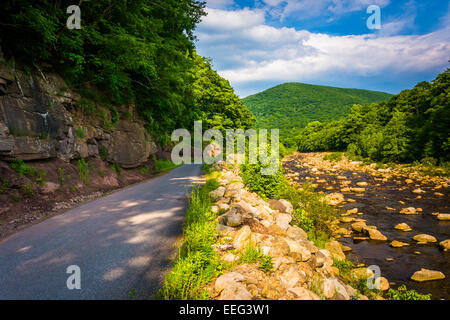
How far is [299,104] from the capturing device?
128 metres

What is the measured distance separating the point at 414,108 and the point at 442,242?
4477cm

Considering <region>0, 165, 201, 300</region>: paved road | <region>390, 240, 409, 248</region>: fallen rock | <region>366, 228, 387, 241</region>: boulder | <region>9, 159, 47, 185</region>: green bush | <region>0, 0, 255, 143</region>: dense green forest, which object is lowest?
<region>390, 240, 409, 248</region>: fallen rock

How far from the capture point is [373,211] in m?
11.1

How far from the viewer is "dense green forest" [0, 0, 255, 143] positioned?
6516mm

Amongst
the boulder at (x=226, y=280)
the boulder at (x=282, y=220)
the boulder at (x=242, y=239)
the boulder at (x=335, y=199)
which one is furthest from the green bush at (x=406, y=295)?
the boulder at (x=335, y=199)

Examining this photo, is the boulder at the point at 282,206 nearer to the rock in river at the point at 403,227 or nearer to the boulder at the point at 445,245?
the rock in river at the point at 403,227

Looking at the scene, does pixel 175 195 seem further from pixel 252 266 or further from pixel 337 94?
pixel 337 94

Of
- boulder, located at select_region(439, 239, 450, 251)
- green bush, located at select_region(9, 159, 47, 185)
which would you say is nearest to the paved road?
green bush, located at select_region(9, 159, 47, 185)

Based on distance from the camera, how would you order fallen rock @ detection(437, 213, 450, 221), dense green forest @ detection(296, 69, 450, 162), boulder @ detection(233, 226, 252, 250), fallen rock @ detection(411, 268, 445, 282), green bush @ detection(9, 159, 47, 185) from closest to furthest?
boulder @ detection(233, 226, 252, 250) < fallen rock @ detection(411, 268, 445, 282) < green bush @ detection(9, 159, 47, 185) < fallen rock @ detection(437, 213, 450, 221) < dense green forest @ detection(296, 69, 450, 162)

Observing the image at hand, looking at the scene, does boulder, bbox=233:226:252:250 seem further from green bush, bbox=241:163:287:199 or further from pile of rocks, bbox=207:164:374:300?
green bush, bbox=241:163:287:199

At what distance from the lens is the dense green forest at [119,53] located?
6.52 meters

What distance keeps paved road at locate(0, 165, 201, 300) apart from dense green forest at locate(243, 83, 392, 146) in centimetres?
9967

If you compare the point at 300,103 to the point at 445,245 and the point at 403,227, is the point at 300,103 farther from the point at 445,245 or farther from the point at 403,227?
the point at 445,245
